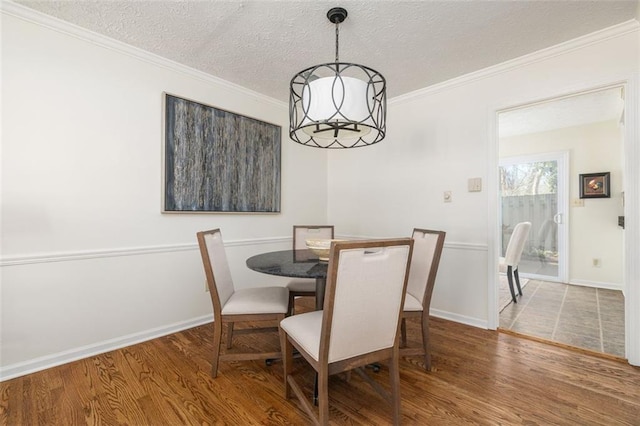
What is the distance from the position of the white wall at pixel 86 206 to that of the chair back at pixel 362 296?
5.89 ft

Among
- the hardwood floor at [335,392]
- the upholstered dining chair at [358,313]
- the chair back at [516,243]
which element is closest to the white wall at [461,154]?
the hardwood floor at [335,392]

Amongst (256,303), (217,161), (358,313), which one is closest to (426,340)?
(358,313)

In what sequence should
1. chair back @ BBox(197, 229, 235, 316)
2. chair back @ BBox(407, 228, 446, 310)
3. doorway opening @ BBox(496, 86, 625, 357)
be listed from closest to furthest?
chair back @ BBox(197, 229, 235, 316) < chair back @ BBox(407, 228, 446, 310) < doorway opening @ BBox(496, 86, 625, 357)

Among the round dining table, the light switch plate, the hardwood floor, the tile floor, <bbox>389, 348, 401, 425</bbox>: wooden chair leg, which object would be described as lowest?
the hardwood floor

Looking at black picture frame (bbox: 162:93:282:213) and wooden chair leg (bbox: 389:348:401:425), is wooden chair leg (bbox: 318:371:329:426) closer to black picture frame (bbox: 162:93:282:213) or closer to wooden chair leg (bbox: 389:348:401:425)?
wooden chair leg (bbox: 389:348:401:425)

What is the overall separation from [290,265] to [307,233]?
3.41ft

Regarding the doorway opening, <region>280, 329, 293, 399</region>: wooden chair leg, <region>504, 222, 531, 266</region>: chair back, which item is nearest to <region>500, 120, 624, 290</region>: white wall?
the doorway opening

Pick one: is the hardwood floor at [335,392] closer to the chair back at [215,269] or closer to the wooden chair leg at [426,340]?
the wooden chair leg at [426,340]

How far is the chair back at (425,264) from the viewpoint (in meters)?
1.85

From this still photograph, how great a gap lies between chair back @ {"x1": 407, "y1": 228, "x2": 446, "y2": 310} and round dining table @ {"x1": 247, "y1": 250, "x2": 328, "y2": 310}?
2.14 ft

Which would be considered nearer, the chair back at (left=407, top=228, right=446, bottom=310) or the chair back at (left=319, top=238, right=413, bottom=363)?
the chair back at (left=319, top=238, right=413, bottom=363)

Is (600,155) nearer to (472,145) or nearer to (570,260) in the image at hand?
(570,260)

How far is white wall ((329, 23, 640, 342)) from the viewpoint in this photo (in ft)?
6.92

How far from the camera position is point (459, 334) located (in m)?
2.42
